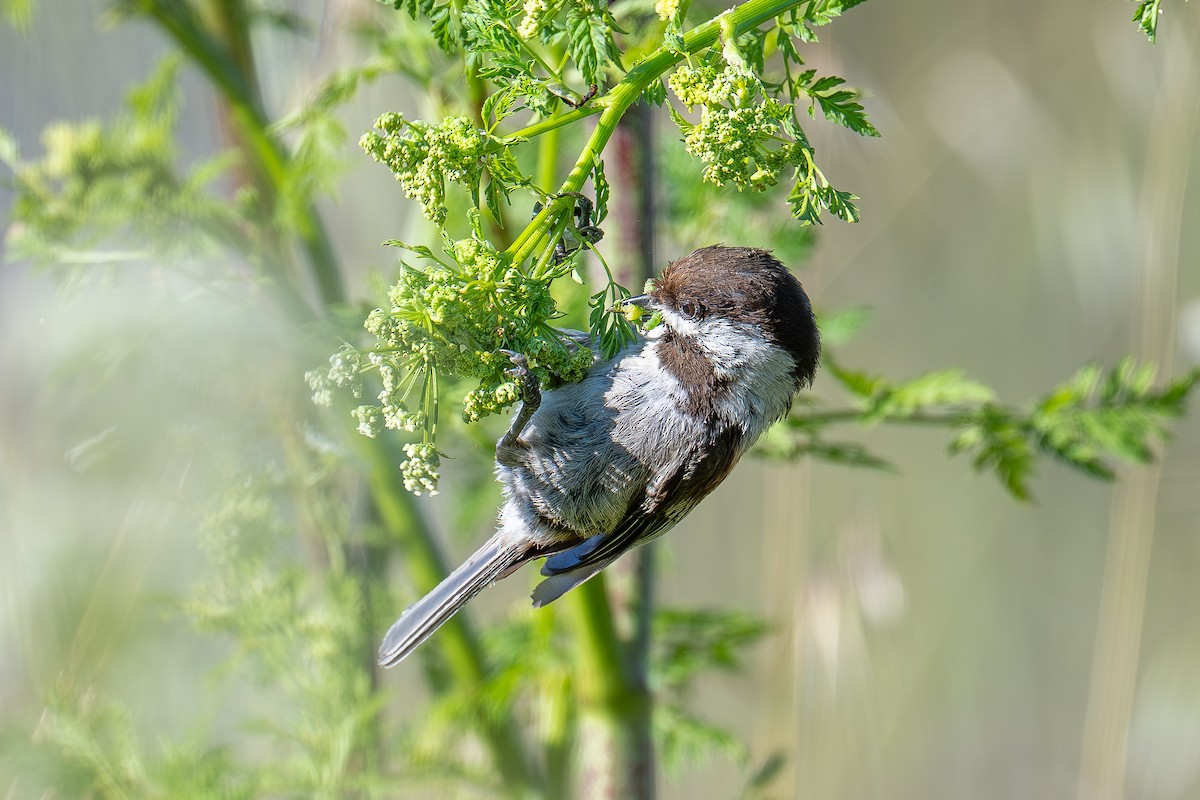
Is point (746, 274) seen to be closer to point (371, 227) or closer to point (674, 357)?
point (674, 357)

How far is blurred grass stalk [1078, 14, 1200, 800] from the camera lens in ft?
8.20

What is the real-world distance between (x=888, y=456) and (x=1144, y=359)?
3.43 feet

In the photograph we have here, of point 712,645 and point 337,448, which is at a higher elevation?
point 337,448

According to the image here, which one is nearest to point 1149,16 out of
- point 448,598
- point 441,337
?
point 441,337

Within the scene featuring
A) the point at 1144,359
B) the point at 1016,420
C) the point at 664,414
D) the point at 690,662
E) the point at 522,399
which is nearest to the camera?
the point at 522,399

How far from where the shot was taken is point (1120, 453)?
175cm

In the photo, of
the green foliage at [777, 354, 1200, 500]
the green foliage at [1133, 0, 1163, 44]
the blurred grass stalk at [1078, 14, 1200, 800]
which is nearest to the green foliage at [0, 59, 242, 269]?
the green foliage at [777, 354, 1200, 500]

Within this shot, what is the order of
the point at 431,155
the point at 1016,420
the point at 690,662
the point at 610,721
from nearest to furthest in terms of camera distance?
1. the point at 431,155
2. the point at 1016,420
3. the point at 610,721
4. the point at 690,662

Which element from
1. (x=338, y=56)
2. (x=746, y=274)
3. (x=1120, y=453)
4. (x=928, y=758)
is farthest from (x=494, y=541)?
(x=928, y=758)

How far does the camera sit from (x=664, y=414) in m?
1.65

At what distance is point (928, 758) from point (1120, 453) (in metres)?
2.07

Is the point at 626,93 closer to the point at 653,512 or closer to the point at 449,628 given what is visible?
the point at 653,512

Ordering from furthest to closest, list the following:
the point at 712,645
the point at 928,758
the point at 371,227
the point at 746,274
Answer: the point at 928,758 → the point at 371,227 → the point at 712,645 → the point at 746,274

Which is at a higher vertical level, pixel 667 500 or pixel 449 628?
pixel 667 500
